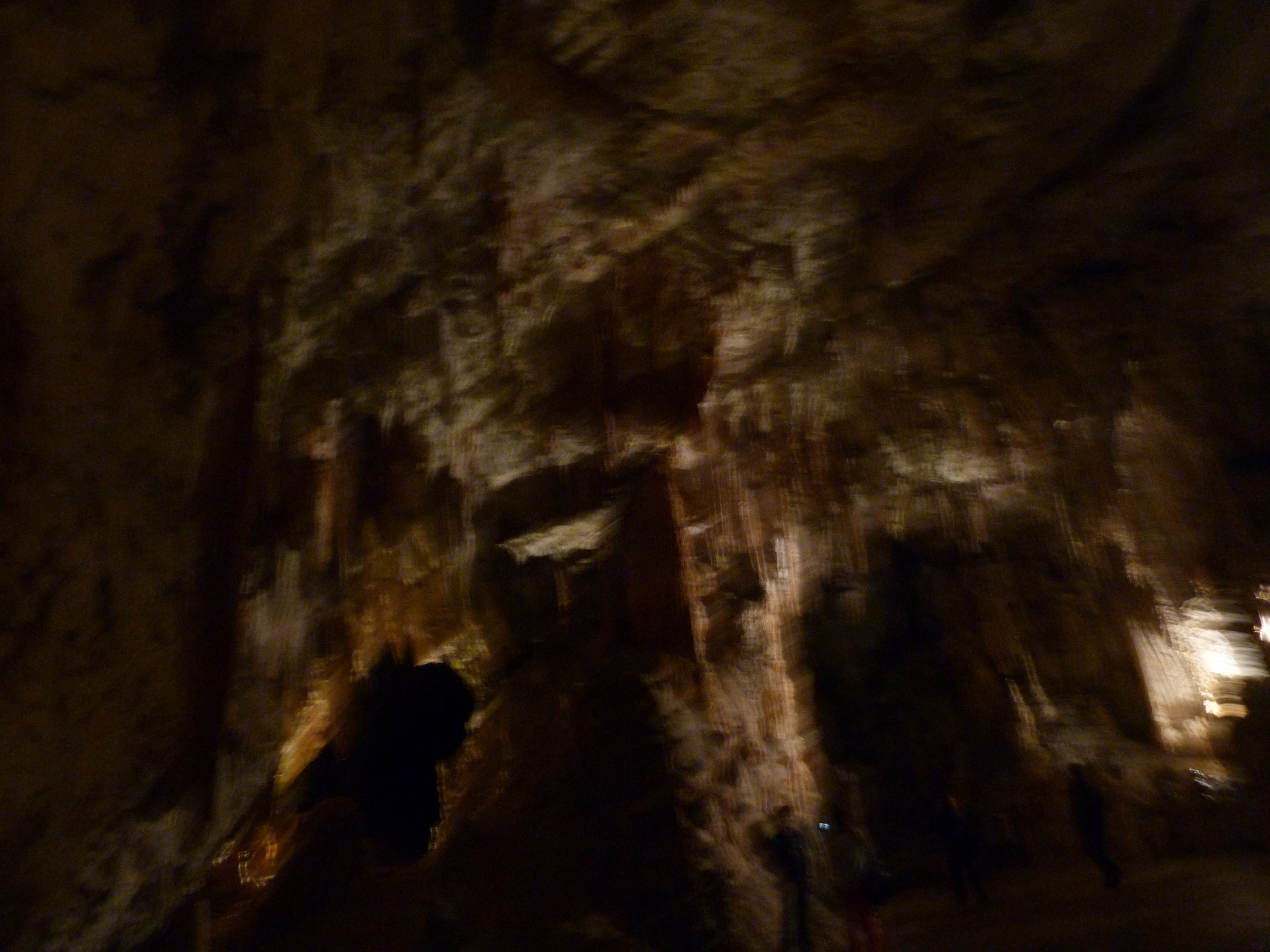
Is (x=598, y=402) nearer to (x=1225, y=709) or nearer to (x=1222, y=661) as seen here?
(x=1222, y=661)

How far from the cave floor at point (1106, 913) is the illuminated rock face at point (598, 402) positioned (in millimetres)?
1310

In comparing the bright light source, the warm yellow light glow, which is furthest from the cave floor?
the bright light source

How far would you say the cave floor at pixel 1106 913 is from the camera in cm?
506

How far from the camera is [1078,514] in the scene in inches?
296

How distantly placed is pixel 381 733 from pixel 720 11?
743cm

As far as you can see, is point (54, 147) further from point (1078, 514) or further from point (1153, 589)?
point (1153, 589)

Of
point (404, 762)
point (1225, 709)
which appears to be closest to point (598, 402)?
point (404, 762)

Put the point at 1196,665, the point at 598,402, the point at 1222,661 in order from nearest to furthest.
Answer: the point at 598,402
the point at 1222,661
the point at 1196,665

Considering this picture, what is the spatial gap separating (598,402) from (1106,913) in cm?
512

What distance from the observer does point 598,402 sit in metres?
5.66

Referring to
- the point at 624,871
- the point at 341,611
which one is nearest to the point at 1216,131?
the point at 624,871

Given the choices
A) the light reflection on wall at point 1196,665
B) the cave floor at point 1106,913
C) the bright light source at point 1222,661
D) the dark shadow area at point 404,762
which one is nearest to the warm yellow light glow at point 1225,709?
the light reflection on wall at point 1196,665

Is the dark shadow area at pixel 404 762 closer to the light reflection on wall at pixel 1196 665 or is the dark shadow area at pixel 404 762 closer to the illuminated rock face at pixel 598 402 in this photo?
the illuminated rock face at pixel 598 402

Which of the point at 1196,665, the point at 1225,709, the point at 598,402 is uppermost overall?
the point at 598,402
